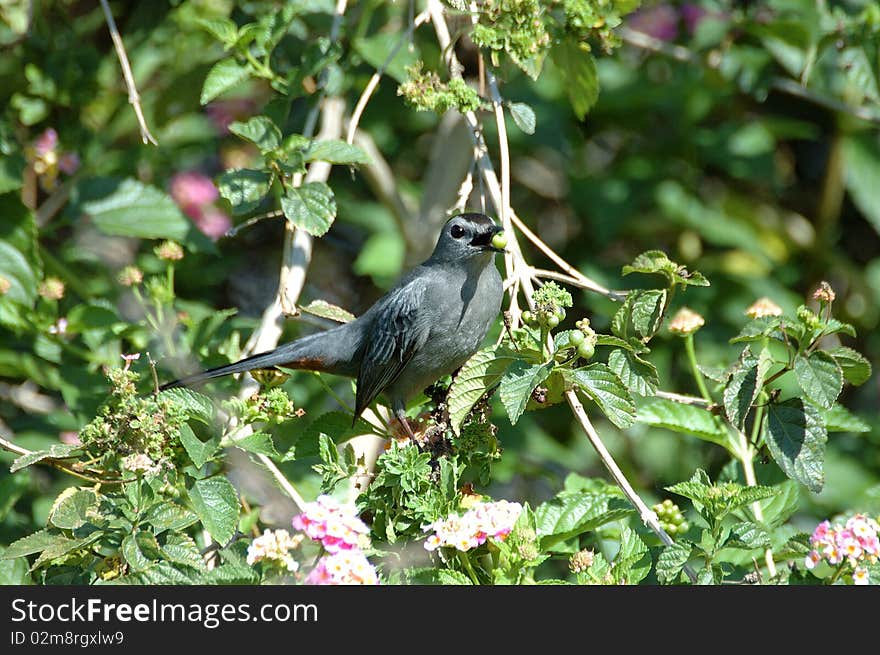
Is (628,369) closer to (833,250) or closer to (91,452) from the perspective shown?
(91,452)

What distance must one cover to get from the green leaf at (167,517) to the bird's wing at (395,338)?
96 centimetres

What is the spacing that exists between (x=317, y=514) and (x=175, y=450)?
55 centimetres

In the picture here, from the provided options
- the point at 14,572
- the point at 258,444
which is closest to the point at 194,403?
the point at 258,444

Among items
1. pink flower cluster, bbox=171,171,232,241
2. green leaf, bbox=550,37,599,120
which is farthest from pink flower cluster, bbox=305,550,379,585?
pink flower cluster, bbox=171,171,232,241

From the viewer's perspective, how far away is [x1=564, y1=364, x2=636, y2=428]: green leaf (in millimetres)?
2504

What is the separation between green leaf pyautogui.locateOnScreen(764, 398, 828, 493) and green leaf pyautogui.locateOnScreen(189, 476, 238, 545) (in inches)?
54.3

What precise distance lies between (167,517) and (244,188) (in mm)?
1127

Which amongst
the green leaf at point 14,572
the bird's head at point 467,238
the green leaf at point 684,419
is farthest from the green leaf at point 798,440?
the green leaf at point 14,572

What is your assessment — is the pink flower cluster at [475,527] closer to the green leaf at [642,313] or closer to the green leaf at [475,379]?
the green leaf at [475,379]

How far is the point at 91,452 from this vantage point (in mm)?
2582

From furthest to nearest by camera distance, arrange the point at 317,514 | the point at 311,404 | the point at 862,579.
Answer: the point at 311,404, the point at 862,579, the point at 317,514

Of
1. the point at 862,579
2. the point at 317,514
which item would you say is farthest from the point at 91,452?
the point at 862,579

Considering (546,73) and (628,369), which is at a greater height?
(546,73)

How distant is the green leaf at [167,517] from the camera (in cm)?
239
